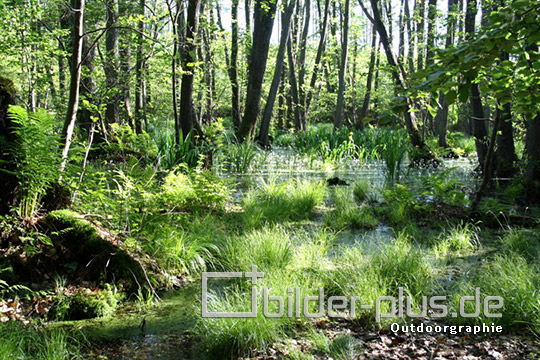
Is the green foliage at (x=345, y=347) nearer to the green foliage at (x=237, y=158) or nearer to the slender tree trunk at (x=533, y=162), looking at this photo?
the slender tree trunk at (x=533, y=162)

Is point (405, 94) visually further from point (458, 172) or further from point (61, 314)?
point (458, 172)

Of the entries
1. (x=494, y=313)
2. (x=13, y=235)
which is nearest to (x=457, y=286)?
(x=494, y=313)

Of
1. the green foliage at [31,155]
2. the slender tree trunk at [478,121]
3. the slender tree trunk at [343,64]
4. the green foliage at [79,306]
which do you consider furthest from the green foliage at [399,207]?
the slender tree trunk at [343,64]

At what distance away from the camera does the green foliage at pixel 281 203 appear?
5211 millimetres

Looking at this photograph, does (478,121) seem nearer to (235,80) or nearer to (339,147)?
(339,147)

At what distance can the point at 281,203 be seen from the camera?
566cm

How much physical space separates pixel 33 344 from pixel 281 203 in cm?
376

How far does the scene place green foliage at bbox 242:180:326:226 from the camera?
5.21 metres

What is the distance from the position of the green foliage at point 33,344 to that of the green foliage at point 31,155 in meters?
1.05

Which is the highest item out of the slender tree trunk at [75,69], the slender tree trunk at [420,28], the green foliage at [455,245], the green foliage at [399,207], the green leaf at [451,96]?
the slender tree trunk at [420,28]

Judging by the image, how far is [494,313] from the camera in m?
2.62

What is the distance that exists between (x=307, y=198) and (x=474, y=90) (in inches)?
145

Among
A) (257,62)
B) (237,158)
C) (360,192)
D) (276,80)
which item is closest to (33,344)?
(360,192)

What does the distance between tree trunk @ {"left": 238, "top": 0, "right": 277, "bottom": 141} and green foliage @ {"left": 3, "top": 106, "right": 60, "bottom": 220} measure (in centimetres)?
715
